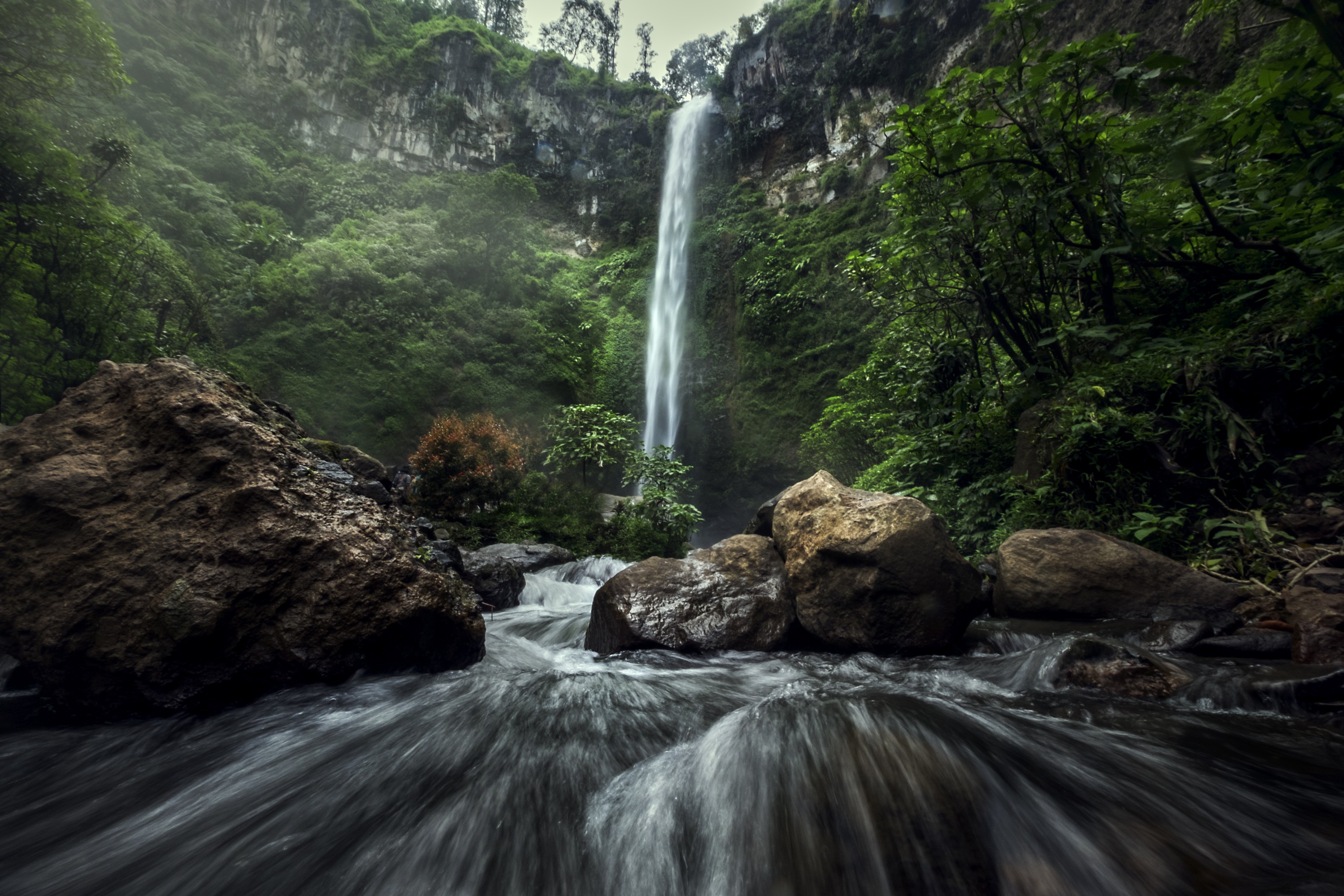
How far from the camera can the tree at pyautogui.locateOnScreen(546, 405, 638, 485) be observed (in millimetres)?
12789

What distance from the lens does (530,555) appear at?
8.77m

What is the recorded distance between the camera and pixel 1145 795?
1.92 meters

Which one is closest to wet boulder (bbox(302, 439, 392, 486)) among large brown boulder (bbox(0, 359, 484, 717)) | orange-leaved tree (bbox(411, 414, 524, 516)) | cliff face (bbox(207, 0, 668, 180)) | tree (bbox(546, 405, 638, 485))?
orange-leaved tree (bbox(411, 414, 524, 516))

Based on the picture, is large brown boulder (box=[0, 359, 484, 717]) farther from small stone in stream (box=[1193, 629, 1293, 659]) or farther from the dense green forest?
small stone in stream (box=[1193, 629, 1293, 659])

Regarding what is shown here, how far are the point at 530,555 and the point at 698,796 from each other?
718cm

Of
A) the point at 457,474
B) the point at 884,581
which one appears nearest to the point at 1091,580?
the point at 884,581

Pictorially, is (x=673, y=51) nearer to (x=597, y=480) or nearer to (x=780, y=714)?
(x=597, y=480)

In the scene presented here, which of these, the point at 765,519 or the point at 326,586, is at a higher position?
the point at 765,519

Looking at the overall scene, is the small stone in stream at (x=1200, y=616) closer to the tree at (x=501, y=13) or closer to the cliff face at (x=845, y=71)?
the cliff face at (x=845, y=71)

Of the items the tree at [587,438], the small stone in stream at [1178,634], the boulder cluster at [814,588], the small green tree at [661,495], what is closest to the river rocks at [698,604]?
the boulder cluster at [814,588]

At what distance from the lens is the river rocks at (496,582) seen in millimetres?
6750

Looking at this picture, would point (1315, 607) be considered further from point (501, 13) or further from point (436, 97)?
point (501, 13)

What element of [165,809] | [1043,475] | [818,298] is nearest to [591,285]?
[818,298]

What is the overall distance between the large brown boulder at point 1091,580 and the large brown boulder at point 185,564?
4.59 meters
